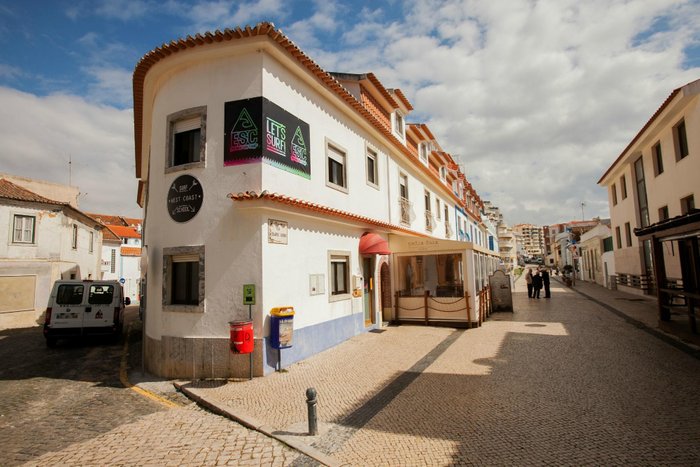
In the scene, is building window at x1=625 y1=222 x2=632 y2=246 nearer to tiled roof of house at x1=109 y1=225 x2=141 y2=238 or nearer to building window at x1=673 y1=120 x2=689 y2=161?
building window at x1=673 y1=120 x2=689 y2=161

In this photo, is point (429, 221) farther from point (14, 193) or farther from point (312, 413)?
point (14, 193)

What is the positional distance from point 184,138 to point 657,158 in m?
20.3

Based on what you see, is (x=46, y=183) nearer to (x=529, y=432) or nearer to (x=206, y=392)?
(x=206, y=392)

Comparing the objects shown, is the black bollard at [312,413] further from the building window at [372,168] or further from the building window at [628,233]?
the building window at [628,233]

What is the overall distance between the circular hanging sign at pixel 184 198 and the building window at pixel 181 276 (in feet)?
2.49

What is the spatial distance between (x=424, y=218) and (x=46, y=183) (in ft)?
80.3

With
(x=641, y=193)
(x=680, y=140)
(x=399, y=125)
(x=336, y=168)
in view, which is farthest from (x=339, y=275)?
(x=641, y=193)

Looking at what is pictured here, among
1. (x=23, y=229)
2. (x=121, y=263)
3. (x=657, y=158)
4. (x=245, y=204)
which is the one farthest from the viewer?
(x=121, y=263)

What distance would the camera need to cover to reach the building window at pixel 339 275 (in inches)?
395

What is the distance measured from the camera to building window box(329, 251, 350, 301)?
32.9ft

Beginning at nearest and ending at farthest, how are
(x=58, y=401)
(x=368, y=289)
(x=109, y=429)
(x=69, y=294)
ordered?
(x=109, y=429)
(x=58, y=401)
(x=69, y=294)
(x=368, y=289)

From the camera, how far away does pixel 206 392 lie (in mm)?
6551

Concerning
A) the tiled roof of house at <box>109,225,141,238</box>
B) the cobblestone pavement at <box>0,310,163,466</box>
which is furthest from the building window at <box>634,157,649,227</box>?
the tiled roof of house at <box>109,225,141,238</box>

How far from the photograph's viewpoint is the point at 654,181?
57.3 feet
